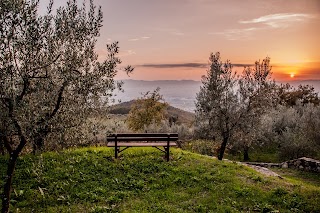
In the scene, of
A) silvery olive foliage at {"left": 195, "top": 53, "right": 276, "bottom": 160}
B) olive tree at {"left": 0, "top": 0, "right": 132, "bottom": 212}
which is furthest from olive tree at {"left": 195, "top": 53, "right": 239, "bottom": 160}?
olive tree at {"left": 0, "top": 0, "right": 132, "bottom": 212}

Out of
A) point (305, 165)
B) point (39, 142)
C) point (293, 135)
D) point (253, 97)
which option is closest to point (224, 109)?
point (253, 97)

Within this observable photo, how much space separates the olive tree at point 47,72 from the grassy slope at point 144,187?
2256mm

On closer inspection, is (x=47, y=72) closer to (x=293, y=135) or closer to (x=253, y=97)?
(x=253, y=97)

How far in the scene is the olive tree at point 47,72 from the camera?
10.5 m

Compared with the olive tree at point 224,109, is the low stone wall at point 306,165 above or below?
below

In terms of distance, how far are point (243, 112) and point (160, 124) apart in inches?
1301

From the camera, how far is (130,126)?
58.5 meters

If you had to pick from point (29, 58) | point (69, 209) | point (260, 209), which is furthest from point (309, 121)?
point (29, 58)

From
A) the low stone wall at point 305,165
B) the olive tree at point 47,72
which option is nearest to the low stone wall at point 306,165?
the low stone wall at point 305,165

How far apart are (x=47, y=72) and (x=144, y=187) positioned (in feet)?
27.6

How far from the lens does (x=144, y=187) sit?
1658 centimetres

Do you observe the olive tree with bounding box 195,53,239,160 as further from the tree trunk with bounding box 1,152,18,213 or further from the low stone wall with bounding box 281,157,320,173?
the tree trunk with bounding box 1,152,18,213

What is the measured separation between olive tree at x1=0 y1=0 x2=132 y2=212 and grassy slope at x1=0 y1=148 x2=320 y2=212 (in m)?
2.26

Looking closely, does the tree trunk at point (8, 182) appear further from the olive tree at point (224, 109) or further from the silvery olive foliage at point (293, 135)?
the silvery olive foliage at point (293, 135)
